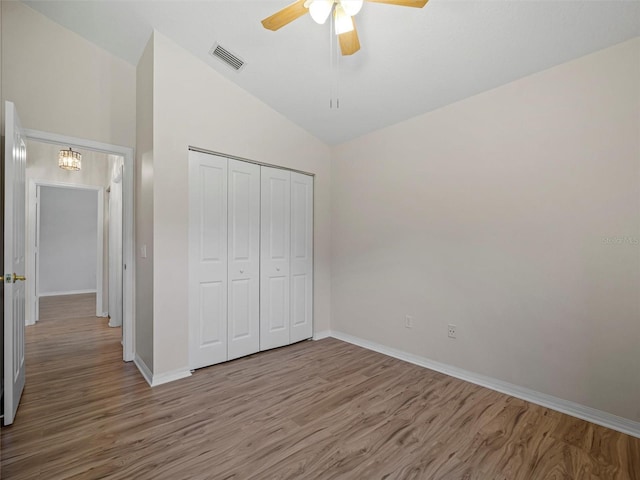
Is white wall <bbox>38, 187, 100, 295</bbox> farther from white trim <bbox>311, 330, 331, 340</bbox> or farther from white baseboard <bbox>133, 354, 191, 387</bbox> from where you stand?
white trim <bbox>311, 330, 331, 340</bbox>

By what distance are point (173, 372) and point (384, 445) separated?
1895mm

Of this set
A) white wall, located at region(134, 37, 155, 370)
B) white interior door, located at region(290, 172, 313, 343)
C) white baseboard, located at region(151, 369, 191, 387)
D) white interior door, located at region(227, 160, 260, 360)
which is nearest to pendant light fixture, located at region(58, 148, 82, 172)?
white wall, located at region(134, 37, 155, 370)

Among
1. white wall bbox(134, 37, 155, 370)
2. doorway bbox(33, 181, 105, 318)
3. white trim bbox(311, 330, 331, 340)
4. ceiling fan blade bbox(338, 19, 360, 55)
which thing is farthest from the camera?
doorway bbox(33, 181, 105, 318)

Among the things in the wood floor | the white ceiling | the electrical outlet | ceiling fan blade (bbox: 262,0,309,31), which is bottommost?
the wood floor

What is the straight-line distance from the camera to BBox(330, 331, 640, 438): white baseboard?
207 cm

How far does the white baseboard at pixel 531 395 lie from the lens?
2.07 m

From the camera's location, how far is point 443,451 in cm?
185

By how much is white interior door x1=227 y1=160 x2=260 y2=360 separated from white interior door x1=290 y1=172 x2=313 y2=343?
49 centimetres

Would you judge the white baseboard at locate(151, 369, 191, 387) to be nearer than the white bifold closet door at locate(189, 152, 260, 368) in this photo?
Yes

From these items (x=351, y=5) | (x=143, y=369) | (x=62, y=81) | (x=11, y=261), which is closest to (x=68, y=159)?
(x=62, y=81)

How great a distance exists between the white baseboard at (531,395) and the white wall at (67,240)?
7722 mm

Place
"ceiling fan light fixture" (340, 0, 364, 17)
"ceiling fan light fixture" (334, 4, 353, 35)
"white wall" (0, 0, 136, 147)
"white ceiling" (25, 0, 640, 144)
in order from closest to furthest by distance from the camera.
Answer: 1. "ceiling fan light fixture" (340, 0, 364, 17)
2. "ceiling fan light fixture" (334, 4, 353, 35)
3. "white ceiling" (25, 0, 640, 144)
4. "white wall" (0, 0, 136, 147)

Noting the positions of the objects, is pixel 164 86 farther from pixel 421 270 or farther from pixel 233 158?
pixel 421 270

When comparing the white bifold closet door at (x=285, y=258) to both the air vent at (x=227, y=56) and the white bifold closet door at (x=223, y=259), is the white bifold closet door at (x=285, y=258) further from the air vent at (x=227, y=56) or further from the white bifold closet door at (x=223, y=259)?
the air vent at (x=227, y=56)
